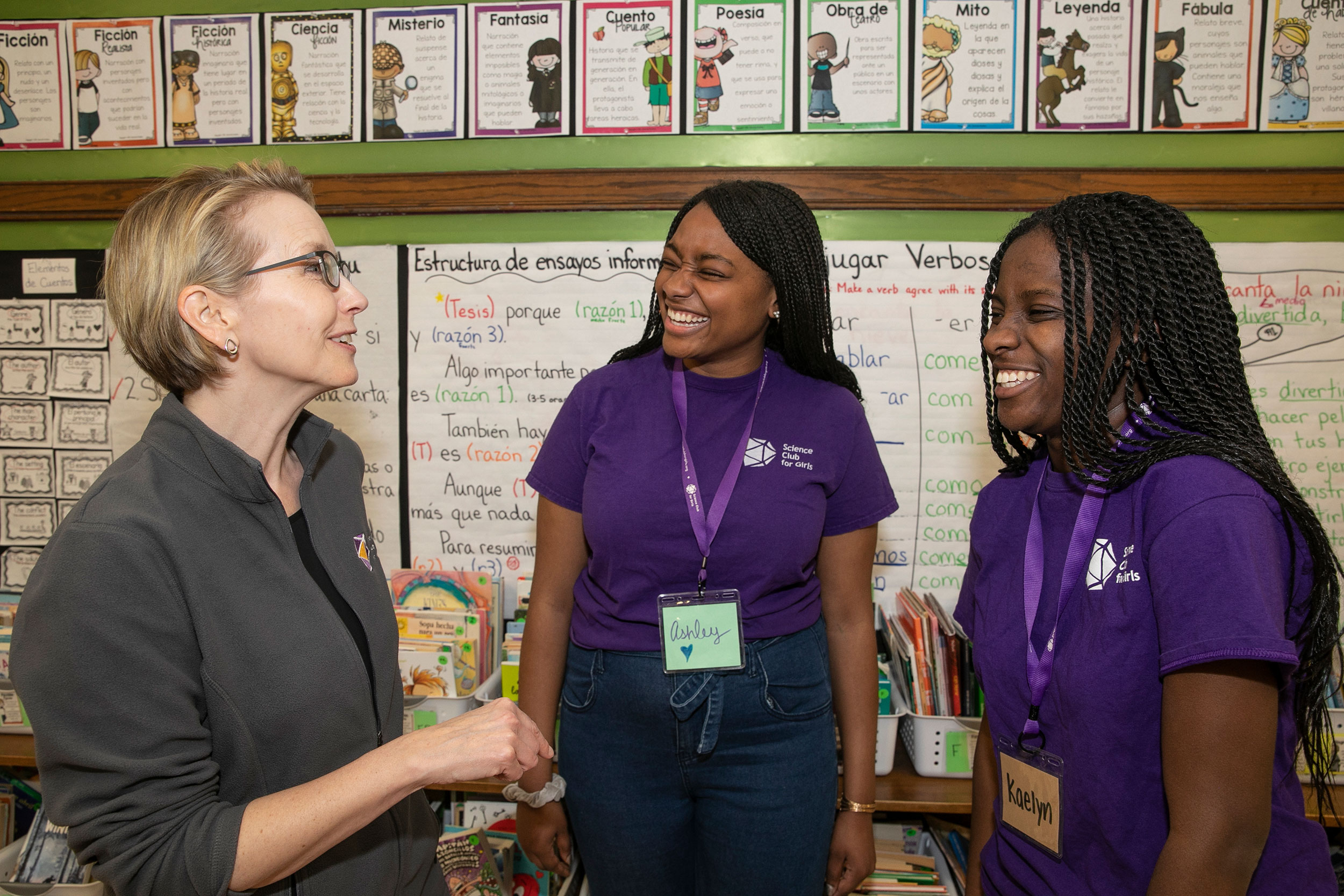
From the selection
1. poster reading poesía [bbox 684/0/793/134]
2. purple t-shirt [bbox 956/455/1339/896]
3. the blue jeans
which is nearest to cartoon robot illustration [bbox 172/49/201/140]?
poster reading poesía [bbox 684/0/793/134]

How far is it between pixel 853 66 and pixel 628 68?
0.67 m

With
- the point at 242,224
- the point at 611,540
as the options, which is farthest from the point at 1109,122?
the point at 242,224

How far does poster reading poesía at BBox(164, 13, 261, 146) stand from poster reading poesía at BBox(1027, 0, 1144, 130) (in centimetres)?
239

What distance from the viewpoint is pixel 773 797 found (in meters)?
1.52

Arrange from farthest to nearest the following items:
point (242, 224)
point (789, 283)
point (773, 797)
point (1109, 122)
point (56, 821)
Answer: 1. point (1109, 122)
2. point (789, 283)
3. point (773, 797)
4. point (242, 224)
5. point (56, 821)

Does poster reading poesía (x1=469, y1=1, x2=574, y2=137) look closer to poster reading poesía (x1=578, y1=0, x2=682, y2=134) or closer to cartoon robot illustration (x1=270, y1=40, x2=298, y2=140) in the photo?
poster reading poesía (x1=578, y1=0, x2=682, y2=134)

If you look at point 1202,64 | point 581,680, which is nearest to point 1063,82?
point 1202,64

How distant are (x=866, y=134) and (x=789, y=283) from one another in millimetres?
1020

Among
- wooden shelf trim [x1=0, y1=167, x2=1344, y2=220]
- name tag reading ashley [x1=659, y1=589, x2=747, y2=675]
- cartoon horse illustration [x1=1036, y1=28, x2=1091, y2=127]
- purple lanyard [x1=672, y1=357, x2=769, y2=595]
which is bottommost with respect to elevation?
name tag reading ashley [x1=659, y1=589, x2=747, y2=675]

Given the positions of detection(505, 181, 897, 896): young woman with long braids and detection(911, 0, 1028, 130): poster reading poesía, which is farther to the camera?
detection(911, 0, 1028, 130): poster reading poesía

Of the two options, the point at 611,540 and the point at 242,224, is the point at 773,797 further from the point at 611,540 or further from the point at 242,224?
the point at 242,224

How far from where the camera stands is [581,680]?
1.60 meters

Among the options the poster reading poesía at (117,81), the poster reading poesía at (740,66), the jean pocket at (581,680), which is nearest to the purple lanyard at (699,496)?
the jean pocket at (581,680)

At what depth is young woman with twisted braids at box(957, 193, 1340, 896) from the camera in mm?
936
